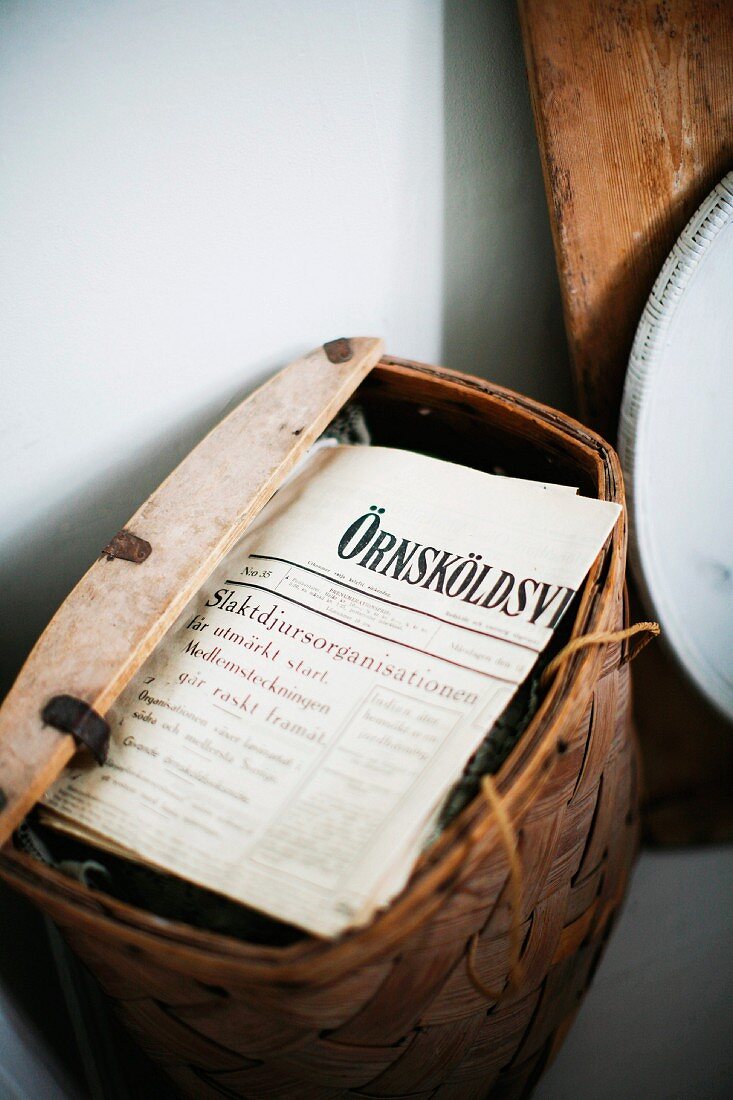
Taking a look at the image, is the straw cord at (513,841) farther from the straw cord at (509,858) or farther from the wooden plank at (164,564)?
the wooden plank at (164,564)

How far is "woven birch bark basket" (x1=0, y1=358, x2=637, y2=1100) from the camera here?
1.18 feet

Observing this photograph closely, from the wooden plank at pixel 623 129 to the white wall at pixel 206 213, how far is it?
2.5 inches

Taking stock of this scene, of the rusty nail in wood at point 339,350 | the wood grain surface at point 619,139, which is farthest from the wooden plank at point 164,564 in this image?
the wood grain surface at point 619,139

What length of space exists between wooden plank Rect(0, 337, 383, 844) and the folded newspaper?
4 cm

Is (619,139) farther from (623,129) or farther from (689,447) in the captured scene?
(689,447)

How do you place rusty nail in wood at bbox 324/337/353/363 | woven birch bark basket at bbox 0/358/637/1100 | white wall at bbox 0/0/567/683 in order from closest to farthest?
woven birch bark basket at bbox 0/358/637/1100 → white wall at bbox 0/0/567/683 → rusty nail in wood at bbox 324/337/353/363

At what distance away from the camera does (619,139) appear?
1.94 feet

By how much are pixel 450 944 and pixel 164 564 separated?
1.01 feet

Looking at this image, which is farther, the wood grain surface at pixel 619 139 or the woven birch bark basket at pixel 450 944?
the wood grain surface at pixel 619 139

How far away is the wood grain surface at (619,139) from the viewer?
1.83 feet

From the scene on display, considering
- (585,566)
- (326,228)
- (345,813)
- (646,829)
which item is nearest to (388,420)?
(326,228)

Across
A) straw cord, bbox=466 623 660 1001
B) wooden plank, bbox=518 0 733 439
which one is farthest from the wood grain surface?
straw cord, bbox=466 623 660 1001

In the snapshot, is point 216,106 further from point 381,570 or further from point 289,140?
point 381,570

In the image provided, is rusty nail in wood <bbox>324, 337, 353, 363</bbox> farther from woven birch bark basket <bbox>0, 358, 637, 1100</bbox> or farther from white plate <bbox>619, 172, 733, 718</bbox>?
white plate <bbox>619, 172, 733, 718</bbox>
